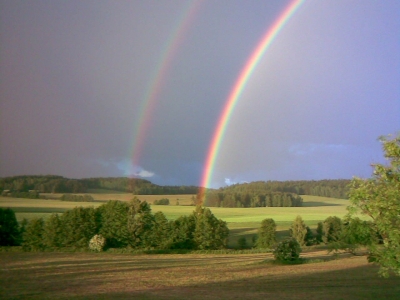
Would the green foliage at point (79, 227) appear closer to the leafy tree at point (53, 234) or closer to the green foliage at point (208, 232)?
the leafy tree at point (53, 234)

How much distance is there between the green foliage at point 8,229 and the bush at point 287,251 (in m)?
26.9

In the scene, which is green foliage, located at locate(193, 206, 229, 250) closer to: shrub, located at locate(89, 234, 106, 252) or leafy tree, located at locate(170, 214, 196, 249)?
leafy tree, located at locate(170, 214, 196, 249)

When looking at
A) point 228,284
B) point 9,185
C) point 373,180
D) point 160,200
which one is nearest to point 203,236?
point 228,284

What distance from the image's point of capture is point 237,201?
10281 centimetres

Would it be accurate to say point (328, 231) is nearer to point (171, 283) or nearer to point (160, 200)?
point (171, 283)

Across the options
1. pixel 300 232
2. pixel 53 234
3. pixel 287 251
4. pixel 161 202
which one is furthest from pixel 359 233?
pixel 161 202

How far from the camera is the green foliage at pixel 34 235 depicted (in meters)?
40.5

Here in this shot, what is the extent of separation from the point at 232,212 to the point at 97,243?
5143 cm

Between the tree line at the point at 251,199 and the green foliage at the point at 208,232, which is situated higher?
the tree line at the point at 251,199

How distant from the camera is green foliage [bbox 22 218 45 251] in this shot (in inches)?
1594

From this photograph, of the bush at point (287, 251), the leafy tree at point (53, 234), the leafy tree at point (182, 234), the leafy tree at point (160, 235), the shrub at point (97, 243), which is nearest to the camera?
the bush at point (287, 251)

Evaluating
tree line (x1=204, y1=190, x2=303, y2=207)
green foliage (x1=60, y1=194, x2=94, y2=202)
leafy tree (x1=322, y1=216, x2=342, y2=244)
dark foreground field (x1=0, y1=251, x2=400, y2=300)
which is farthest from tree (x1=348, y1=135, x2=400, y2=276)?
tree line (x1=204, y1=190, x2=303, y2=207)

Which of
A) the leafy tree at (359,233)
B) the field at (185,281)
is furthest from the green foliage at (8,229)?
the leafy tree at (359,233)

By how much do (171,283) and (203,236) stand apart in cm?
2434
